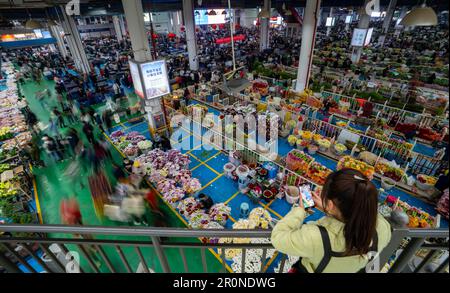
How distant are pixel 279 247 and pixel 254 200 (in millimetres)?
6140

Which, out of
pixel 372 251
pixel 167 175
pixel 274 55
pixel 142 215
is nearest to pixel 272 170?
pixel 167 175

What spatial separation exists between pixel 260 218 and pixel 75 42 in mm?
22570

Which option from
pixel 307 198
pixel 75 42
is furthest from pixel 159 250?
pixel 75 42

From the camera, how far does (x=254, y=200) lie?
25.3 feet

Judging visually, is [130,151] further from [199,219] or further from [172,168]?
[199,219]

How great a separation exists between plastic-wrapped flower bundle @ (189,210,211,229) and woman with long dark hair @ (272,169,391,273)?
4.86m

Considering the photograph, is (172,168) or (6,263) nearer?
(6,263)

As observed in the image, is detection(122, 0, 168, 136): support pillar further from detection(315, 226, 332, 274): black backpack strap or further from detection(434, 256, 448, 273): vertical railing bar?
detection(434, 256, 448, 273): vertical railing bar

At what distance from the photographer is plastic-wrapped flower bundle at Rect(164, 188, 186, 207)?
23.7 ft

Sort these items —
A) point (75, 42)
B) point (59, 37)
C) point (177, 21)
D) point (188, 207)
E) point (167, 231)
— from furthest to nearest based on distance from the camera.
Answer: point (177, 21), point (59, 37), point (75, 42), point (188, 207), point (167, 231)

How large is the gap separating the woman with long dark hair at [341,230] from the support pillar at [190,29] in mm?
21509

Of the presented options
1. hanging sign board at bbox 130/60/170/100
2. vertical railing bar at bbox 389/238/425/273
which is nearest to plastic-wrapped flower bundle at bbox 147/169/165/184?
hanging sign board at bbox 130/60/170/100

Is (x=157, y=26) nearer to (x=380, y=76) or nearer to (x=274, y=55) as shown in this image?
(x=274, y=55)

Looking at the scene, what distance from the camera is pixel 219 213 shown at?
6.56 m
